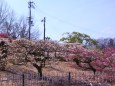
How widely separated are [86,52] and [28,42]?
6.00 meters

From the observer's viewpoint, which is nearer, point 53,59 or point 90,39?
point 53,59

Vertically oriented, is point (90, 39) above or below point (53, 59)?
above

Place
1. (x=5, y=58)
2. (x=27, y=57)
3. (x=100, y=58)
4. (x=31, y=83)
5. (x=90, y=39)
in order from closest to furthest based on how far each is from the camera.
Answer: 1. (x=31, y=83)
2. (x=27, y=57)
3. (x=5, y=58)
4. (x=100, y=58)
5. (x=90, y=39)

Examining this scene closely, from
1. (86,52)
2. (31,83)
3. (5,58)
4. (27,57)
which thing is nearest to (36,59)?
(27,57)

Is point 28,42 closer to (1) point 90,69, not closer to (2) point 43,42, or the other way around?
(2) point 43,42

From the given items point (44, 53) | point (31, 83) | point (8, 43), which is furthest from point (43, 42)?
point (31, 83)

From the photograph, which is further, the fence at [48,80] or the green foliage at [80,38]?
the green foliage at [80,38]

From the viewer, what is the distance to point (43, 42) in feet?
54.7

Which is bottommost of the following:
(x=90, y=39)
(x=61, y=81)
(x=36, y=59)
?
(x=61, y=81)

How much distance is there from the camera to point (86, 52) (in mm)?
21000

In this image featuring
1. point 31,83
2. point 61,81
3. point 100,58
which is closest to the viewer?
point 31,83

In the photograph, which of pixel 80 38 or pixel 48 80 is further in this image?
pixel 80 38

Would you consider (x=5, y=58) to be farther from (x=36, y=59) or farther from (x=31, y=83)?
(x=31, y=83)

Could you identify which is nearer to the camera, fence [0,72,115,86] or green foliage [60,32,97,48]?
fence [0,72,115,86]
